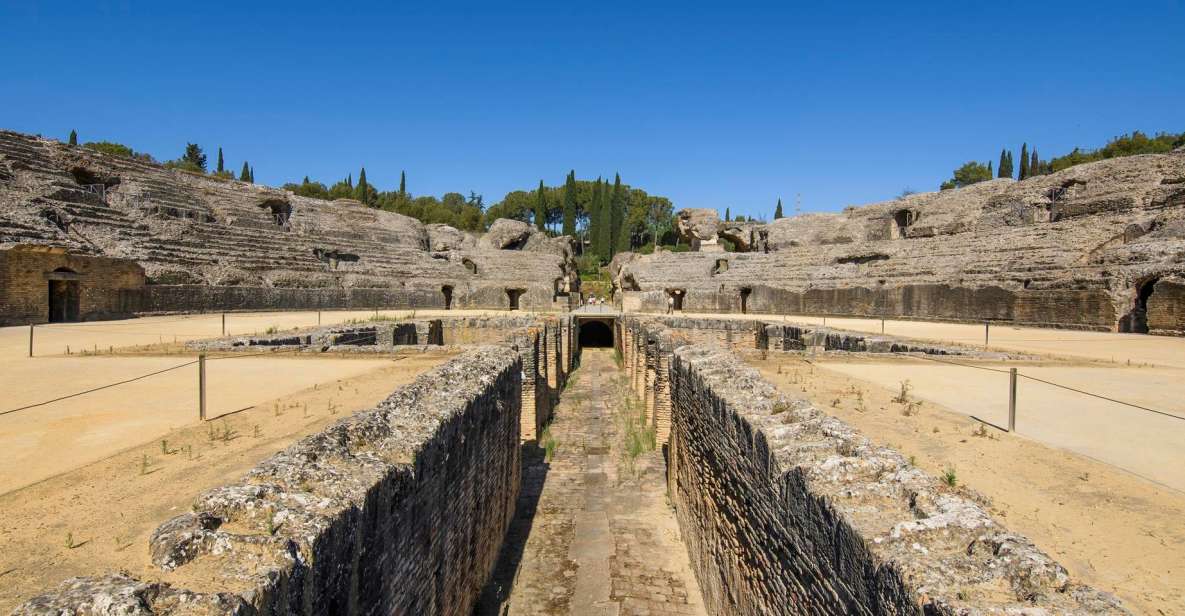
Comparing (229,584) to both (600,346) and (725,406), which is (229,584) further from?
(600,346)

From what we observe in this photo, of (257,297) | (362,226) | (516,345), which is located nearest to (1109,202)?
(516,345)

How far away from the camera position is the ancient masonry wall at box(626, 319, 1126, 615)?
2.19 meters

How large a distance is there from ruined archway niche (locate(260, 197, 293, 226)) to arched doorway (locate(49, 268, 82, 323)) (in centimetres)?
1511

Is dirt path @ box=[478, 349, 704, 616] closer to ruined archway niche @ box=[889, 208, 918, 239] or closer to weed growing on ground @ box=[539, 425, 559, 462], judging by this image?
weed growing on ground @ box=[539, 425, 559, 462]

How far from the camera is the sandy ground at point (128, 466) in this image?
286cm

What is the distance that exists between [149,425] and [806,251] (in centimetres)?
3273

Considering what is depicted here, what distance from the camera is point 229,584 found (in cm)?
216

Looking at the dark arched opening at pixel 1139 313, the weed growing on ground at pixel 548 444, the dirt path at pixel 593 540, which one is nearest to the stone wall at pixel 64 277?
the weed growing on ground at pixel 548 444

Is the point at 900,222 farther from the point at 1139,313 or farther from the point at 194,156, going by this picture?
the point at 194,156

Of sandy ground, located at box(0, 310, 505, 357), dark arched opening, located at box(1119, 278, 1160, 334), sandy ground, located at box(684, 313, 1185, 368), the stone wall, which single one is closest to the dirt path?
sandy ground, located at box(684, 313, 1185, 368)

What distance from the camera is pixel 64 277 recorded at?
1875 centimetres

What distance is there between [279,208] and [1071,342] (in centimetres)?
3770

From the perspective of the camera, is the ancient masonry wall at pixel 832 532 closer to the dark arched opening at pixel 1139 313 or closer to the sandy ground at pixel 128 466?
the sandy ground at pixel 128 466

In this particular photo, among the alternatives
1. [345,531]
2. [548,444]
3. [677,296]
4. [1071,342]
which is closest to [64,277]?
[548,444]
